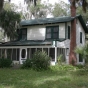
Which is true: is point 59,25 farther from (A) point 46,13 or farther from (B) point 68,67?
(A) point 46,13

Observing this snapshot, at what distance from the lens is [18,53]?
2880cm

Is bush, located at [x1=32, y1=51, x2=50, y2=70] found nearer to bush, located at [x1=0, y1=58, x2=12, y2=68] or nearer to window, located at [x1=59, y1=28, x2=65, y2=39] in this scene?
bush, located at [x1=0, y1=58, x2=12, y2=68]

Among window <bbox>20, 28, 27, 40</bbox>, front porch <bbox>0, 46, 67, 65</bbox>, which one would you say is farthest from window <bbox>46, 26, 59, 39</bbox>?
window <bbox>20, 28, 27, 40</bbox>

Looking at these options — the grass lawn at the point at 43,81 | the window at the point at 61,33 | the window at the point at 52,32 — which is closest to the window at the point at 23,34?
the window at the point at 52,32

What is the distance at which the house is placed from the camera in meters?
25.6

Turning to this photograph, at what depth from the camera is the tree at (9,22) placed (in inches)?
1051

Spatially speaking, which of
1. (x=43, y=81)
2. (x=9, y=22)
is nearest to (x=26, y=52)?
(x=9, y=22)

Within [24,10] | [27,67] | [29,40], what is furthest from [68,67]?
[24,10]

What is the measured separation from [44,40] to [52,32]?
150 cm

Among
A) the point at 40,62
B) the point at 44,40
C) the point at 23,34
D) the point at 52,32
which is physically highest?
the point at 52,32

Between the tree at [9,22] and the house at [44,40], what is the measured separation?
62.4 inches

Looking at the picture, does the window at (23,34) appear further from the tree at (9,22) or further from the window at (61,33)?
the window at (61,33)

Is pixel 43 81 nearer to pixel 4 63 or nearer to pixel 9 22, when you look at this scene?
pixel 4 63

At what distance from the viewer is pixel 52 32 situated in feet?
88.8
